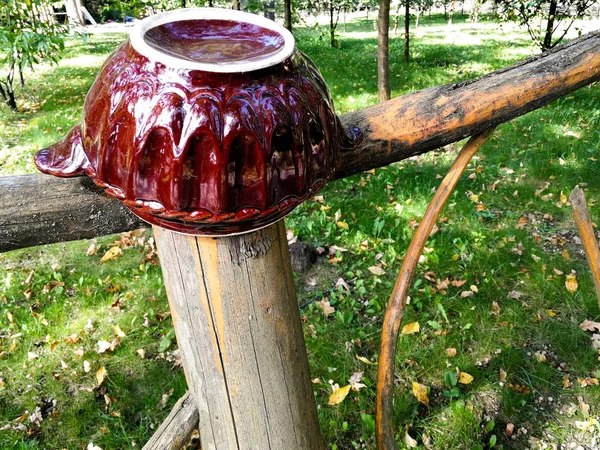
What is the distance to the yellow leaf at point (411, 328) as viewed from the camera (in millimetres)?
2768

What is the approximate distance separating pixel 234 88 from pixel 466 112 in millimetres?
738

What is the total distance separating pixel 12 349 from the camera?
272 cm

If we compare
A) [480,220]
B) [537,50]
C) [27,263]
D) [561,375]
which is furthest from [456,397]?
[537,50]

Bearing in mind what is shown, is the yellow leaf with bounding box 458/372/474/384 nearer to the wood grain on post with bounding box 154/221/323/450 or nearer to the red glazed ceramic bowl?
the wood grain on post with bounding box 154/221/323/450

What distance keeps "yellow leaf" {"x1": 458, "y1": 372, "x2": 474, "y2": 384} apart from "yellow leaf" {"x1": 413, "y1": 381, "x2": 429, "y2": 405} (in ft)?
0.70

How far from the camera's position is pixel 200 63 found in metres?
0.65

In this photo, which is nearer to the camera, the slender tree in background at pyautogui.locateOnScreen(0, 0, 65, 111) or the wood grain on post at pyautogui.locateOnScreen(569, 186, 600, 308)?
the wood grain on post at pyautogui.locateOnScreen(569, 186, 600, 308)

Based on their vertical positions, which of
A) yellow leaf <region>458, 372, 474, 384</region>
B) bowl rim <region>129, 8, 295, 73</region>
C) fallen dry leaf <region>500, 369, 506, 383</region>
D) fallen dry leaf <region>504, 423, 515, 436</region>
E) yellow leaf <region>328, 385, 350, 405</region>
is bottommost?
fallen dry leaf <region>504, 423, 515, 436</region>

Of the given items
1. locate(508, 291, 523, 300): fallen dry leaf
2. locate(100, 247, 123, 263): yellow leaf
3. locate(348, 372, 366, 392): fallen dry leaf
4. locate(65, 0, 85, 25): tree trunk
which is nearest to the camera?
locate(348, 372, 366, 392): fallen dry leaf

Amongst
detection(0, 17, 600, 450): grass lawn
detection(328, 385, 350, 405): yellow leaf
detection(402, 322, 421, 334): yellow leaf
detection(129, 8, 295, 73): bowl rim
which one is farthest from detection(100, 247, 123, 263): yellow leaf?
detection(129, 8, 295, 73): bowl rim

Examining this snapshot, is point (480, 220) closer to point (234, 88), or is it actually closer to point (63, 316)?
point (63, 316)

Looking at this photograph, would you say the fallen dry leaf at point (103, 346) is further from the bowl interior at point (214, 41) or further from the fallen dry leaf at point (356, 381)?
the bowl interior at point (214, 41)

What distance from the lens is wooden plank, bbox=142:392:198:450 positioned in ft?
3.56

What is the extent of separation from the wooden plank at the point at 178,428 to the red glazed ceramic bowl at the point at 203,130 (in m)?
0.55
